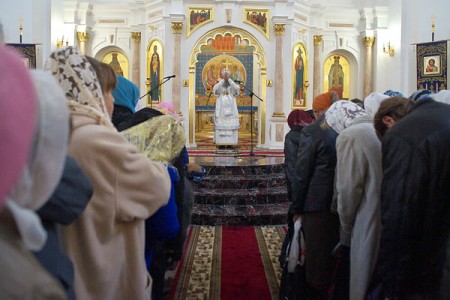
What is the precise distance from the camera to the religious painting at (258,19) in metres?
12.4

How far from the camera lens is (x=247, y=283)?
385 centimetres

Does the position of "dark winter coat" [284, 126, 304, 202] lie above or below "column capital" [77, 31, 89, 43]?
below

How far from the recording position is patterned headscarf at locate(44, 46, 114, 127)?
1.51 metres

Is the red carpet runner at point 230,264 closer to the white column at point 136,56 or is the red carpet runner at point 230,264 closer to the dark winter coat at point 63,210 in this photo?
the dark winter coat at point 63,210

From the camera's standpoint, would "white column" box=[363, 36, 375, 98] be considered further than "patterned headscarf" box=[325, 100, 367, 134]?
Yes

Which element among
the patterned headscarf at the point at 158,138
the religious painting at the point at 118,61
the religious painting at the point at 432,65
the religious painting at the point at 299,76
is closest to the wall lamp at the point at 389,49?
the religious painting at the point at 432,65

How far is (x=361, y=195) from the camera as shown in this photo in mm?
2410

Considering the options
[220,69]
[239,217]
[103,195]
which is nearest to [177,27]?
[220,69]

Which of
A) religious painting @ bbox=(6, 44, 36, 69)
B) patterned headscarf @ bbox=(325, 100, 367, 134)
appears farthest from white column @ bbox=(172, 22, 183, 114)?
patterned headscarf @ bbox=(325, 100, 367, 134)

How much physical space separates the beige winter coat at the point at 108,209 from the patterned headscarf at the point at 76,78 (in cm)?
11

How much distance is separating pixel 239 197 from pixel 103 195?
17.4 ft

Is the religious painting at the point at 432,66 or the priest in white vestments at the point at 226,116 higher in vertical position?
the religious painting at the point at 432,66

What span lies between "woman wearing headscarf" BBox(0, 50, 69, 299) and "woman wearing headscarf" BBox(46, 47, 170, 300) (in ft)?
1.87

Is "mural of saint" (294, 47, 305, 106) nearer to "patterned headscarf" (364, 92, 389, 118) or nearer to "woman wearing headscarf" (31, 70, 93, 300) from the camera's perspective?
"patterned headscarf" (364, 92, 389, 118)
